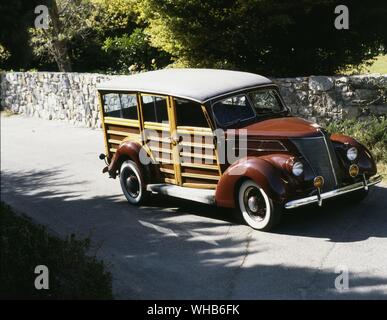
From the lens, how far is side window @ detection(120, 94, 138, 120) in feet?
31.2

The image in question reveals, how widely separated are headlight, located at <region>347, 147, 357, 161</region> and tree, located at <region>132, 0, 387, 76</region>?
4.82 meters

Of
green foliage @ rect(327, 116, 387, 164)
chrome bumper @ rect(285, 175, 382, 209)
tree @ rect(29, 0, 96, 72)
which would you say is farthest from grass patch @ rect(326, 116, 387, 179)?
tree @ rect(29, 0, 96, 72)

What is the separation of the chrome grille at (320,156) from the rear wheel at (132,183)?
2.79 metres

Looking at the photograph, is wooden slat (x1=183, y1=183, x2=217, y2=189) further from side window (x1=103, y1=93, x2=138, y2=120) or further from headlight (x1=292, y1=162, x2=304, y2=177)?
side window (x1=103, y1=93, x2=138, y2=120)

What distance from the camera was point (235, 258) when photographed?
7.21m

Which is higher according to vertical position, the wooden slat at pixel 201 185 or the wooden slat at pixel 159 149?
the wooden slat at pixel 159 149

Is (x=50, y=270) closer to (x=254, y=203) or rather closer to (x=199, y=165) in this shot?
(x=254, y=203)

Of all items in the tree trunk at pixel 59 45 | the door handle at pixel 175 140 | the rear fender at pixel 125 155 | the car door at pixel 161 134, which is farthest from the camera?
the tree trunk at pixel 59 45

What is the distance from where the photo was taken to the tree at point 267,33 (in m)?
12.4

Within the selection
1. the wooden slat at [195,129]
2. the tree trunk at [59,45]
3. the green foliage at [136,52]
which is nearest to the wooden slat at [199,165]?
the wooden slat at [195,129]

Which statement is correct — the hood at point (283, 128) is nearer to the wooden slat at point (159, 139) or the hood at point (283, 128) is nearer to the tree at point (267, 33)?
the wooden slat at point (159, 139)

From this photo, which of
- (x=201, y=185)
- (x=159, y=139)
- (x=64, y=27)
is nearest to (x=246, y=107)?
(x=201, y=185)
